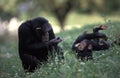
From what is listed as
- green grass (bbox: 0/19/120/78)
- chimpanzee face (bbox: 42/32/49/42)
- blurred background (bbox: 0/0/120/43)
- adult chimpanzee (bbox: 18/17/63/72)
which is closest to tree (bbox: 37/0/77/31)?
blurred background (bbox: 0/0/120/43)

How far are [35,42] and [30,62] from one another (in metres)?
0.48

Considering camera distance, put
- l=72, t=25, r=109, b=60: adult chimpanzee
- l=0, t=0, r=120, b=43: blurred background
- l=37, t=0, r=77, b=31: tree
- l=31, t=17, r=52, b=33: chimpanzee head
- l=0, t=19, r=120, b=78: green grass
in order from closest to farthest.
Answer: l=0, t=19, r=120, b=78: green grass < l=72, t=25, r=109, b=60: adult chimpanzee < l=31, t=17, r=52, b=33: chimpanzee head < l=0, t=0, r=120, b=43: blurred background < l=37, t=0, r=77, b=31: tree

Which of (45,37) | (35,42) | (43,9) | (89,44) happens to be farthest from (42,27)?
(43,9)

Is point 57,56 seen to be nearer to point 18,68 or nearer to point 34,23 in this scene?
point 34,23

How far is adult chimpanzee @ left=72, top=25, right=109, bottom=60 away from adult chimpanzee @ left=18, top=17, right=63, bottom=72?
0.52 m

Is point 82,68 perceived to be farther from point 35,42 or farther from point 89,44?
point 35,42

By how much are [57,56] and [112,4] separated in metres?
35.6

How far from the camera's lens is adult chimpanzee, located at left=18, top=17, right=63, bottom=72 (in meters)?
10.8

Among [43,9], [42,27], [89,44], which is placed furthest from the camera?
[43,9]

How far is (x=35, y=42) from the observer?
11.1m

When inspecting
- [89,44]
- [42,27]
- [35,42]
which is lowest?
[89,44]

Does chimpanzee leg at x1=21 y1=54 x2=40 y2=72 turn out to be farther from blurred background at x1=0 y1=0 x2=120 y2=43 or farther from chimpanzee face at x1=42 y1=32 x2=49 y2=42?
blurred background at x1=0 y1=0 x2=120 y2=43

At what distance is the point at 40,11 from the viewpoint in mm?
43438

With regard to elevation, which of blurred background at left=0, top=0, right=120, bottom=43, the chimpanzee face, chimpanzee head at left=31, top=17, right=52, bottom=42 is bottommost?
blurred background at left=0, top=0, right=120, bottom=43
